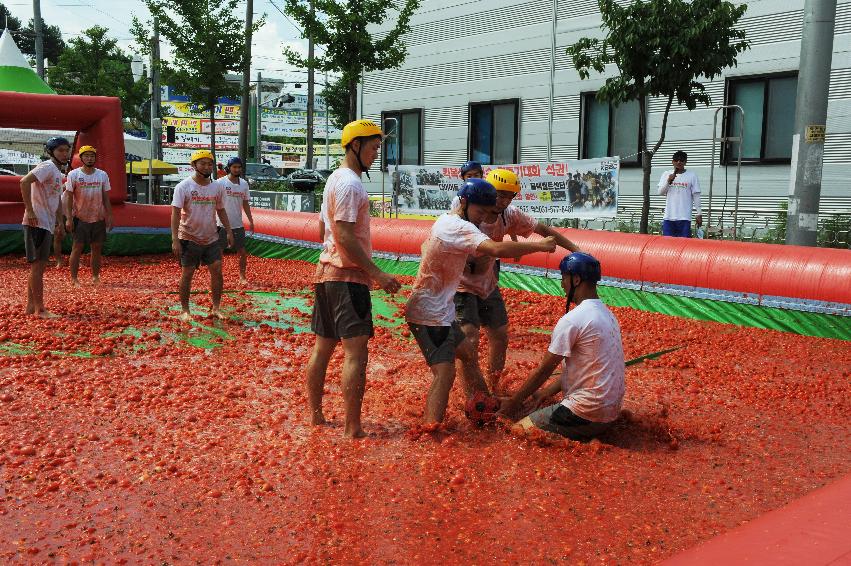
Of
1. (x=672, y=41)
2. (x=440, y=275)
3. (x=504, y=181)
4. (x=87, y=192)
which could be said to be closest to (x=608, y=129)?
(x=672, y=41)

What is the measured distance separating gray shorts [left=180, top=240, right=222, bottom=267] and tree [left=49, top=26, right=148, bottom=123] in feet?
126

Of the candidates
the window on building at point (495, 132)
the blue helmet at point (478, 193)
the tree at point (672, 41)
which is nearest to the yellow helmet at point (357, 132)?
the blue helmet at point (478, 193)

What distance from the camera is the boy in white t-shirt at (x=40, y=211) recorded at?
9.35 metres

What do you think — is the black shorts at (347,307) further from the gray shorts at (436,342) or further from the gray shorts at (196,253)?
the gray shorts at (196,253)

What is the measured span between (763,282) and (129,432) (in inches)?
293

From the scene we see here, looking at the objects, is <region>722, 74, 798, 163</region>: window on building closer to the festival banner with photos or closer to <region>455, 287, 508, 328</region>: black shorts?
the festival banner with photos

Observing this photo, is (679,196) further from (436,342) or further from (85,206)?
(85,206)

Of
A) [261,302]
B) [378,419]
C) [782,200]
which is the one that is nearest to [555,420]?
[378,419]

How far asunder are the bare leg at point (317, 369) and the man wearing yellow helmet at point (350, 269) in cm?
6

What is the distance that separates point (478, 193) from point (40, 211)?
6.18 metres

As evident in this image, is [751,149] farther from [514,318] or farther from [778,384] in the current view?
[778,384]

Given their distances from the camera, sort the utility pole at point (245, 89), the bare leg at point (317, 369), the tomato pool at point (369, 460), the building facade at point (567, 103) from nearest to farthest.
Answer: the tomato pool at point (369, 460) → the bare leg at point (317, 369) → the building facade at point (567, 103) → the utility pole at point (245, 89)

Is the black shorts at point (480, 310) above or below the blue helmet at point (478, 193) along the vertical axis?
below

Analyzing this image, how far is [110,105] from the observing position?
16766 millimetres
